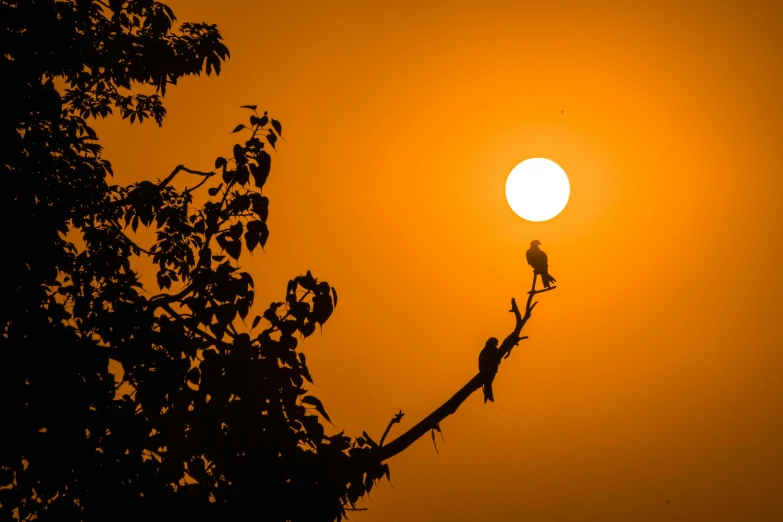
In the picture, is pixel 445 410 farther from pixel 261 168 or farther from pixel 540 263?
pixel 540 263

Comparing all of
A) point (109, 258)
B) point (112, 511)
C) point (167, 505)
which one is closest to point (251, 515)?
point (167, 505)

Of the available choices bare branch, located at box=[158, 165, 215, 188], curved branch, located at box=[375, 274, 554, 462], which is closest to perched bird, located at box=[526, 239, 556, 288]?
curved branch, located at box=[375, 274, 554, 462]

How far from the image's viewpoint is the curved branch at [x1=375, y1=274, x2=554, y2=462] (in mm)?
5862

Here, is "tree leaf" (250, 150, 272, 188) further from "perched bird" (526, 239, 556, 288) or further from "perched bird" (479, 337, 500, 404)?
"perched bird" (526, 239, 556, 288)

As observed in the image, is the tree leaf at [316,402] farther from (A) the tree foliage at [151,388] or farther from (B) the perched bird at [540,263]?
(B) the perched bird at [540,263]

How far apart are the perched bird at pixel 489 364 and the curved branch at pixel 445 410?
6 centimetres

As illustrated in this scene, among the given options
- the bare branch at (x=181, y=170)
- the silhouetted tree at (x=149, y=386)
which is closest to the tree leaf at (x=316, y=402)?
the silhouetted tree at (x=149, y=386)

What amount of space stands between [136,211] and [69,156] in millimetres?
729

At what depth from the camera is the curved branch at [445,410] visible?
5862 millimetres

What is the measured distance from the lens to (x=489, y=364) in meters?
7.30

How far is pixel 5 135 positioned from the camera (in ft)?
18.1

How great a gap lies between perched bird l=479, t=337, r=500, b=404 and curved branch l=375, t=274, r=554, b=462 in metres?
0.06

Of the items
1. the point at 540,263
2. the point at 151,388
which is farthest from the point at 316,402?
the point at 540,263

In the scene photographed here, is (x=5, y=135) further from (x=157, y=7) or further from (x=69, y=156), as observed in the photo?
(x=157, y=7)
